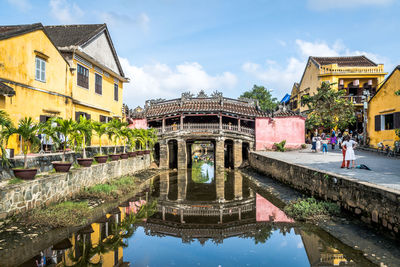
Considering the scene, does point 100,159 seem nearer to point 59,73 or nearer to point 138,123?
point 59,73

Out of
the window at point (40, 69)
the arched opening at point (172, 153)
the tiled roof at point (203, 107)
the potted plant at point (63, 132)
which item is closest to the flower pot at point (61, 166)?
the potted plant at point (63, 132)

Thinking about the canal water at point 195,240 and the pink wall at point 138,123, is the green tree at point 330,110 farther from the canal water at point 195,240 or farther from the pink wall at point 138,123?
the canal water at point 195,240

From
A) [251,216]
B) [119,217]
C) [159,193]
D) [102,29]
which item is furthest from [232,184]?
[102,29]

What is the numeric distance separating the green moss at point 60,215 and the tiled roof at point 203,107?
1580 centimetres

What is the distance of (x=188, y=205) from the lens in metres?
10.8

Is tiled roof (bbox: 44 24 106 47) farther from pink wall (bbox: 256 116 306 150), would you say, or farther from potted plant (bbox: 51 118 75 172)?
pink wall (bbox: 256 116 306 150)

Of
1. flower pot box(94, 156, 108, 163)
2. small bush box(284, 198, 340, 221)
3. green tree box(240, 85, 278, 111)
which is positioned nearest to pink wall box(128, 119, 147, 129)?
flower pot box(94, 156, 108, 163)

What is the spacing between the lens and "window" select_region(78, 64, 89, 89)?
1548 centimetres

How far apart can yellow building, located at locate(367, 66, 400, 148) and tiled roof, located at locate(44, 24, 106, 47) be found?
1770cm

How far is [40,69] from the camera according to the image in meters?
12.7

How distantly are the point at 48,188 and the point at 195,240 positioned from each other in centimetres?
455

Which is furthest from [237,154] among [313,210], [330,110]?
[313,210]

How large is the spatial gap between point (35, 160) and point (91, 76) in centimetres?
879

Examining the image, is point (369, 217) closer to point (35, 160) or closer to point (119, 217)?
point (119, 217)
